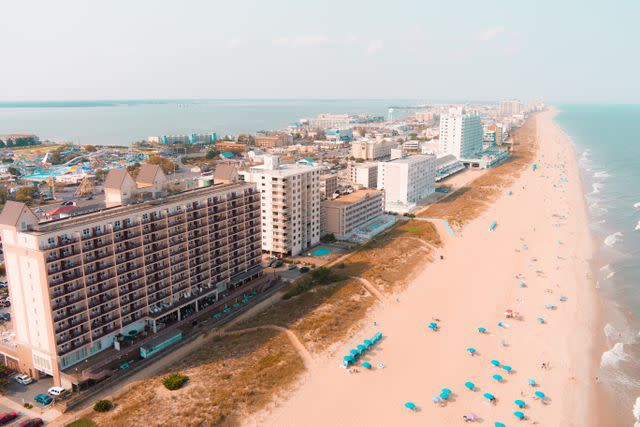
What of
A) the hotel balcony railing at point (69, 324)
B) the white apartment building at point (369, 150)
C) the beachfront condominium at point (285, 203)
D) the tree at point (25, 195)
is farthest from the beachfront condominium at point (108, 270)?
the white apartment building at point (369, 150)

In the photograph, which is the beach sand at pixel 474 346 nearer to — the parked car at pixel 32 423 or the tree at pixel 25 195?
the parked car at pixel 32 423

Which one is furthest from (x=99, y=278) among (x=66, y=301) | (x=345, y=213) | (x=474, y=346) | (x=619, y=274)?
(x=619, y=274)

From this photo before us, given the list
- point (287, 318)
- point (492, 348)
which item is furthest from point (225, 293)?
point (492, 348)

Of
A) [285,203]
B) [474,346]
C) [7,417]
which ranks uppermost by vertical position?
[285,203]

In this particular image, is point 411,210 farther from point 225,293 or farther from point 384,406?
point 384,406

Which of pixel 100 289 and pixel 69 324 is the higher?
pixel 100 289

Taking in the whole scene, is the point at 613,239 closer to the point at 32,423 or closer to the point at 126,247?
the point at 126,247
